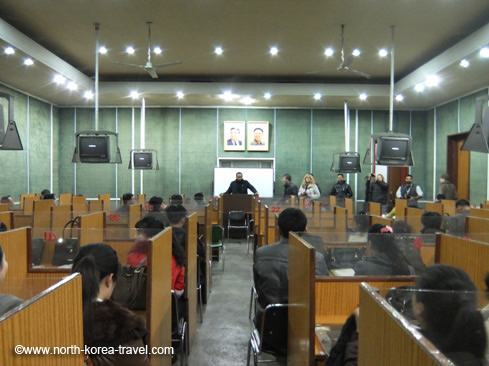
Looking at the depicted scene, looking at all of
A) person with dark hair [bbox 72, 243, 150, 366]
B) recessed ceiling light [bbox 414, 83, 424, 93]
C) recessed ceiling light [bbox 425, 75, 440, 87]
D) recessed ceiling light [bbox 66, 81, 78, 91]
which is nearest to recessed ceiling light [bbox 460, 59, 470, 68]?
recessed ceiling light [bbox 425, 75, 440, 87]

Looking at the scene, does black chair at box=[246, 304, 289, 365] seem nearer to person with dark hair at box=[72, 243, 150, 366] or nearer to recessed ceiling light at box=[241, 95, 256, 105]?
person with dark hair at box=[72, 243, 150, 366]

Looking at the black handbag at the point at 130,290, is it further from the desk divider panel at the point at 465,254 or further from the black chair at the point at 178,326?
the desk divider panel at the point at 465,254

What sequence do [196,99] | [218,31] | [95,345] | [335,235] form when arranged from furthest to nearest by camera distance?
[196,99] < [218,31] < [335,235] < [95,345]

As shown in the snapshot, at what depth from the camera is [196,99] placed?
1059 cm

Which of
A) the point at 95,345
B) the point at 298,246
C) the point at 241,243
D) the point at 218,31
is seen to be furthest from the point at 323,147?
the point at 95,345

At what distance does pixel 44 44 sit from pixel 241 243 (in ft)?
16.8

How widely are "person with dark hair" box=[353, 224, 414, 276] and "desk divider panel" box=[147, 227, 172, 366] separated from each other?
3.77 feet

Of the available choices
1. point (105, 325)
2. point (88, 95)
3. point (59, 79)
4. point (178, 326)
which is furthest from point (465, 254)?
point (88, 95)

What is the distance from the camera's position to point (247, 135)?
11578 mm

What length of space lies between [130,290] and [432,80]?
7.69 m

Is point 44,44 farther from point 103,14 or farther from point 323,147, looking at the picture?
point 323,147

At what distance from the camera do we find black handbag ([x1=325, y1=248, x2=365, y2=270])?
9.57 ft

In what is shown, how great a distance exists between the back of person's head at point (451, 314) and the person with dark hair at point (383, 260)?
106 cm

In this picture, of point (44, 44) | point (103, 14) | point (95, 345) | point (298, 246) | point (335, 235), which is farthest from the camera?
point (44, 44)
